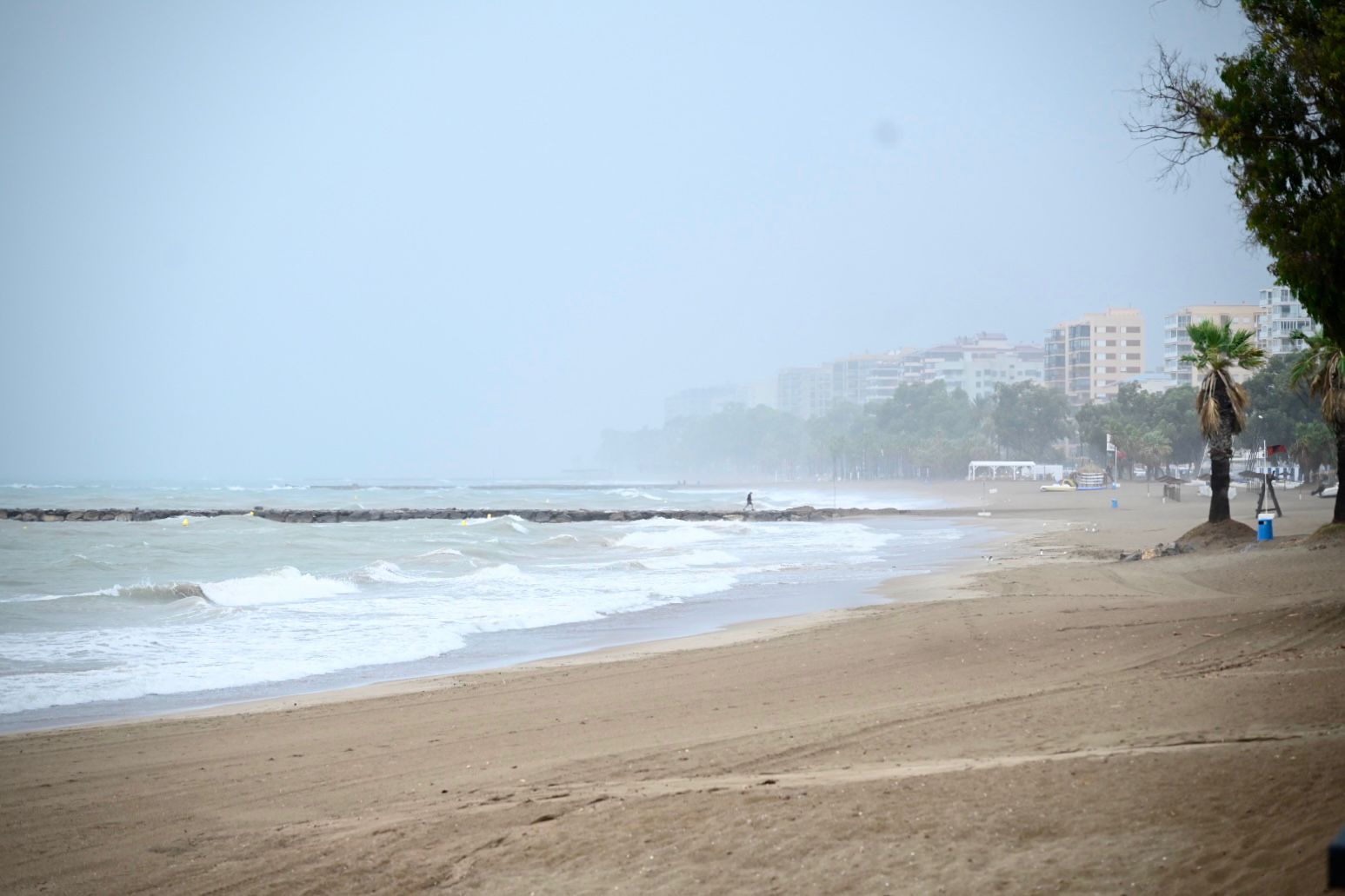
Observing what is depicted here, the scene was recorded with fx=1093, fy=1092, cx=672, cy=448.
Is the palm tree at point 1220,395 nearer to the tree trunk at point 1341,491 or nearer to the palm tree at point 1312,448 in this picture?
the tree trunk at point 1341,491

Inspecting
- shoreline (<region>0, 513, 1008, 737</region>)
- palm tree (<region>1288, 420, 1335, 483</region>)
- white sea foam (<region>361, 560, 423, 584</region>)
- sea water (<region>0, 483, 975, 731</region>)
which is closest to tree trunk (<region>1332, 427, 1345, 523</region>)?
sea water (<region>0, 483, 975, 731</region>)

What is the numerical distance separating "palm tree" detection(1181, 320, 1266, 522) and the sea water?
7.33m

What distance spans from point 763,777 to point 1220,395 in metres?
23.3

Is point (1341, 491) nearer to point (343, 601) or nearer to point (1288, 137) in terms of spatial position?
point (1288, 137)

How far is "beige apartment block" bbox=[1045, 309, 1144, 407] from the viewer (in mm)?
190500

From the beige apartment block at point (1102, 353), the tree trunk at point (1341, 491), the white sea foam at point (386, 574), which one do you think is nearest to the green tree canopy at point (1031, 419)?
the beige apartment block at point (1102, 353)

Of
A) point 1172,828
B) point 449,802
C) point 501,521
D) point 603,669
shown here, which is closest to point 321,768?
point 449,802

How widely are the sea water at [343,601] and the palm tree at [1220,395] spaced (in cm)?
733

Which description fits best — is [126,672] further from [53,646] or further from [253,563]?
[253,563]

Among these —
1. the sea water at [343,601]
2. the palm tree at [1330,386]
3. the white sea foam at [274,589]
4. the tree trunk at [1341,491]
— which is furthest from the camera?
the tree trunk at [1341,491]

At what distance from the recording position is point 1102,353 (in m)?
192

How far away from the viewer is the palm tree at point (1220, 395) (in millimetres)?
25812

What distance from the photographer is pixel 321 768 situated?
797cm

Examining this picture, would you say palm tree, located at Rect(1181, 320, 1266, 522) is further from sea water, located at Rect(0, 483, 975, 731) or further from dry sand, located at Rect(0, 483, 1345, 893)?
dry sand, located at Rect(0, 483, 1345, 893)
